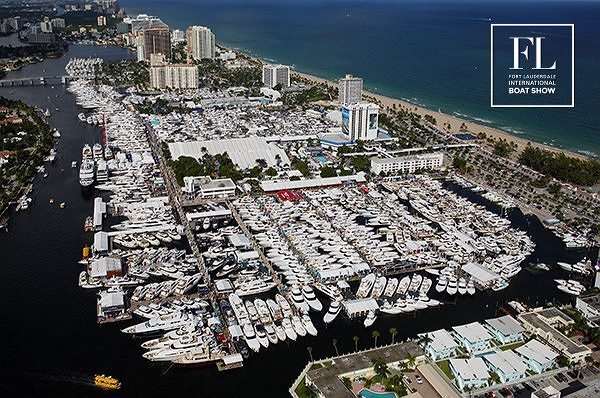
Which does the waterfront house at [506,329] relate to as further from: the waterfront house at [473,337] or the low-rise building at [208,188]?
the low-rise building at [208,188]

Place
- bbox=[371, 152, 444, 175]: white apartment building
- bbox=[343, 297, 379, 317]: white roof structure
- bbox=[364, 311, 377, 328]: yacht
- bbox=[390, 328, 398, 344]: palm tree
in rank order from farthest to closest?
bbox=[371, 152, 444, 175]: white apartment building → bbox=[343, 297, 379, 317]: white roof structure → bbox=[364, 311, 377, 328]: yacht → bbox=[390, 328, 398, 344]: palm tree

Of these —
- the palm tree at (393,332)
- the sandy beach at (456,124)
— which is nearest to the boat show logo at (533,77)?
the sandy beach at (456,124)

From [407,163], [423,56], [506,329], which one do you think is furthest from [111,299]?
[423,56]

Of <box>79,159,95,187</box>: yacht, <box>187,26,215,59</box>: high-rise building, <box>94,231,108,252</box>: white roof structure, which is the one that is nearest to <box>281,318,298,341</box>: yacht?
<box>94,231,108,252</box>: white roof structure

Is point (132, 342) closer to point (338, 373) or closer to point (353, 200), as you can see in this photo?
point (338, 373)

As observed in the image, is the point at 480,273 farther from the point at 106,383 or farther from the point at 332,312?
the point at 106,383

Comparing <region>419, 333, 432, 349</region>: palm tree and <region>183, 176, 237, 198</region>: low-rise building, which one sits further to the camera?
<region>183, 176, 237, 198</region>: low-rise building

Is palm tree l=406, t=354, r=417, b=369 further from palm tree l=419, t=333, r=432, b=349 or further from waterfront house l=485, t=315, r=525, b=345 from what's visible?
waterfront house l=485, t=315, r=525, b=345
